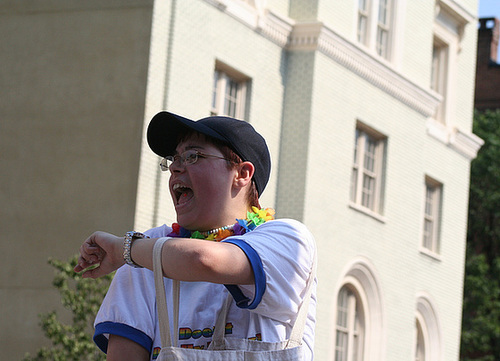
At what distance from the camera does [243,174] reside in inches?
144

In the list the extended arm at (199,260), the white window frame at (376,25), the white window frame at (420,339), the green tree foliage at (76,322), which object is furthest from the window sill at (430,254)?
the extended arm at (199,260)

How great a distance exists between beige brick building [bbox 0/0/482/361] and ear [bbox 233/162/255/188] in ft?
46.1

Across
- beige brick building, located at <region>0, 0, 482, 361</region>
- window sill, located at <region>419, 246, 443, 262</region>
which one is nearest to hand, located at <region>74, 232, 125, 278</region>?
beige brick building, located at <region>0, 0, 482, 361</region>

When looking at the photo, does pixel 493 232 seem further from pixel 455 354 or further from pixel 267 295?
pixel 267 295

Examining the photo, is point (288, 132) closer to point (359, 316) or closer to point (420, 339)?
point (359, 316)

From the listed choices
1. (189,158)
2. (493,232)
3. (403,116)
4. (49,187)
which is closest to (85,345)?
(49,187)

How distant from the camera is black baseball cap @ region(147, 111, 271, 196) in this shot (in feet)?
11.8

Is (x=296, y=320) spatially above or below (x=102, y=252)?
below

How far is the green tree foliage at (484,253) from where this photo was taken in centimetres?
3412

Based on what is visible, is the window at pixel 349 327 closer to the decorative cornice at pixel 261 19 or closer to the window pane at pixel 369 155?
the window pane at pixel 369 155

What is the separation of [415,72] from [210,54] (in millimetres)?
7109

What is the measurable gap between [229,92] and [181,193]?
54.9ft

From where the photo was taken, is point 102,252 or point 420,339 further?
point 420,339

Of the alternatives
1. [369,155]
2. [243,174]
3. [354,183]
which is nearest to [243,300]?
[243,174]
